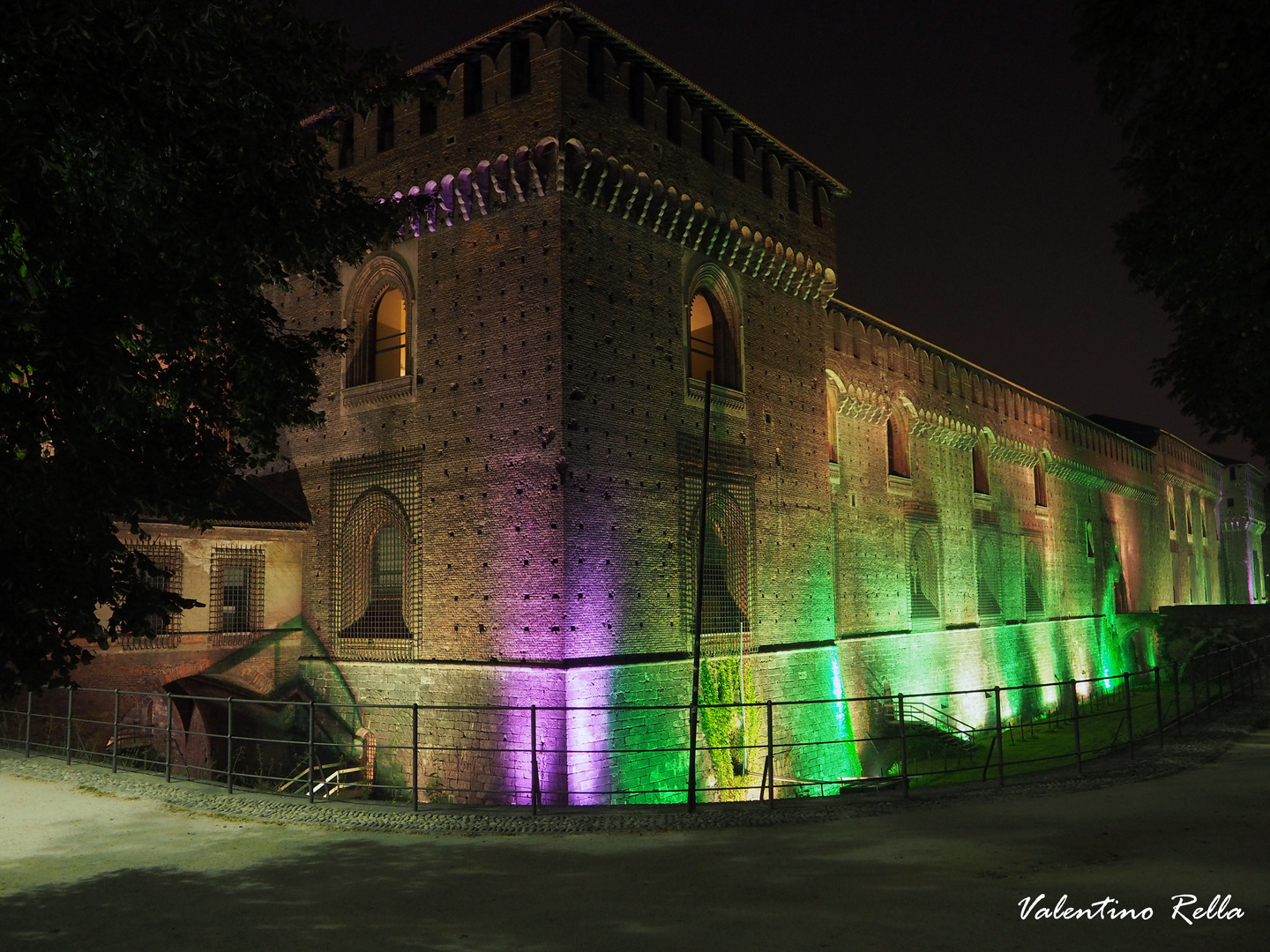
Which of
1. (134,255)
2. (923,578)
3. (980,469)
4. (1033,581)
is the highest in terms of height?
(980,469)

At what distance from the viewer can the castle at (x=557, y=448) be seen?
13.9m

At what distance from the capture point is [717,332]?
1744 centimetres

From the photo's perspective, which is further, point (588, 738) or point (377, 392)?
point (377, 392)

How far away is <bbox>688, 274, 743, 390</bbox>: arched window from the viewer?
1714 centimetres

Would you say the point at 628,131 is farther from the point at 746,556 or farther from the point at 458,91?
the point at 746,556

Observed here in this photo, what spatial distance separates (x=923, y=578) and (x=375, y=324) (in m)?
15.2

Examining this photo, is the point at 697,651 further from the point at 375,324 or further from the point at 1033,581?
the point at 1033,581

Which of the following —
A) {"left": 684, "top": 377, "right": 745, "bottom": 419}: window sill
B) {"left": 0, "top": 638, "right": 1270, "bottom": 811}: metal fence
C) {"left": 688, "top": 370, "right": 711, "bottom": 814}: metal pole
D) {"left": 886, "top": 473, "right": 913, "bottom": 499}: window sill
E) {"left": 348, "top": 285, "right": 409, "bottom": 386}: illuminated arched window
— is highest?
{"left": 348, "top": 285, "right": 409, "bottom": 386}: illuminated arched window

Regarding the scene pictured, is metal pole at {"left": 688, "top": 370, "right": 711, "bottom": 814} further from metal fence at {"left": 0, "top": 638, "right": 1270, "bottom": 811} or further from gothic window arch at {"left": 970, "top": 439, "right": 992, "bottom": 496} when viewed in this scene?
gothic window arch at {"left": 970, "top": 439, "right": 992, "bottom": 496}

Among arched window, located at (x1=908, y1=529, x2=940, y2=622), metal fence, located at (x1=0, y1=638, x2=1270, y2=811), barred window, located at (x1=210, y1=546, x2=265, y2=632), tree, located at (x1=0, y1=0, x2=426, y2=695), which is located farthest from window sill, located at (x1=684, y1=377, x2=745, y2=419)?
arched window, located at (x1=908, y1=529, x2=940, y2=622)

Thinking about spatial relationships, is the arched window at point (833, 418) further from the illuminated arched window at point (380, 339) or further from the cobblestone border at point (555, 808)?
the cobblestone border at point (555, 808)

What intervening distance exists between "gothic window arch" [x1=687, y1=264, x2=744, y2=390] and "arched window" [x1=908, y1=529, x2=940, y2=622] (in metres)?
9.66

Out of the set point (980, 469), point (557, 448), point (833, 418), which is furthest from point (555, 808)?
point (980, 469)

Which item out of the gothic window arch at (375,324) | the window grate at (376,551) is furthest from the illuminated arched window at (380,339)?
the window grate at (376,551)
